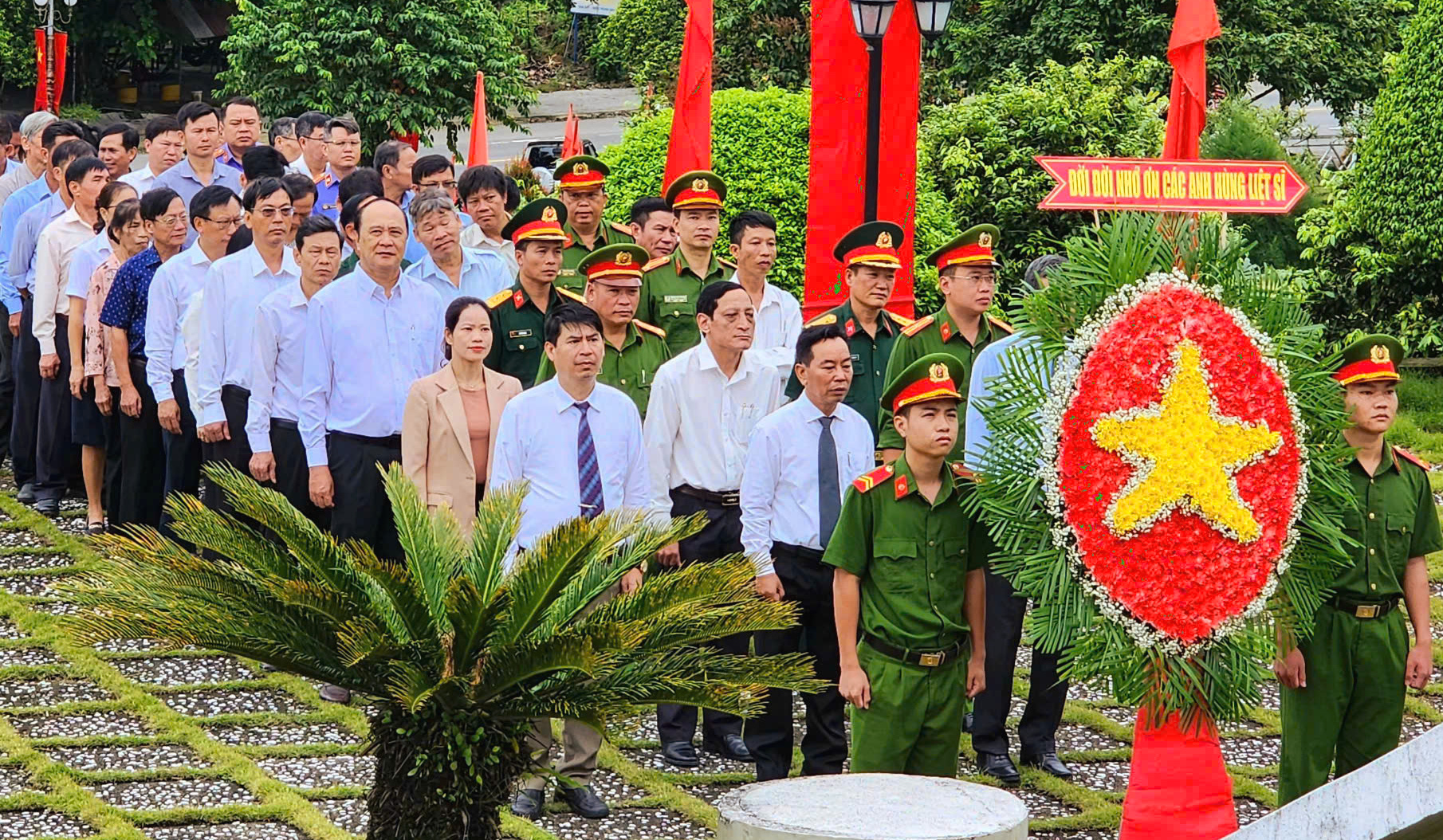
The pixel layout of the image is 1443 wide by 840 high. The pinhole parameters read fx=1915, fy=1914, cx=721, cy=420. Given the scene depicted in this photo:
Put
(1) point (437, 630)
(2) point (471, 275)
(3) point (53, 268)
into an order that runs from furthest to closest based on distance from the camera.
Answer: (3) point (53, 268) < (2) point (471, 275) < (1) point (437, 630)

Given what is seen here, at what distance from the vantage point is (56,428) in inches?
388

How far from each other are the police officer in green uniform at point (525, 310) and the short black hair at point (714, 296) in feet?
2.79

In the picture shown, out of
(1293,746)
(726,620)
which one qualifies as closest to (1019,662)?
(1293,746)

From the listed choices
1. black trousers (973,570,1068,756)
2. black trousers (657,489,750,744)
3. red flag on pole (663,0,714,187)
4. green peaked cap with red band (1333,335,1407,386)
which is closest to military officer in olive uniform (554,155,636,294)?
red flag on pole (663,0,714,187)

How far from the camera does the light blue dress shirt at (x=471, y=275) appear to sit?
8.15 metres

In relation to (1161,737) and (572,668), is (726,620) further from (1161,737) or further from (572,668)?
(1161,737)

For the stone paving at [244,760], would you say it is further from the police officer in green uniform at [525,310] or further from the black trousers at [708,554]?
the police officer in green uniform at [525,310]

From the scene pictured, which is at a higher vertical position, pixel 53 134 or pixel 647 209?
pixel 53 134

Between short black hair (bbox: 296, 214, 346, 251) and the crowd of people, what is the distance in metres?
0.01

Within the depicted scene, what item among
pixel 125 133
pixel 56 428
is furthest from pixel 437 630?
pixel 125 133

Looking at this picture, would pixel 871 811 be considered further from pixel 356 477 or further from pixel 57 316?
pixel 57 316

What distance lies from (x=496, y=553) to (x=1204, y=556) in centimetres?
201

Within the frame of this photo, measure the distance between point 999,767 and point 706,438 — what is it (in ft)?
5.20

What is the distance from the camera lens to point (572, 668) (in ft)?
16.4
